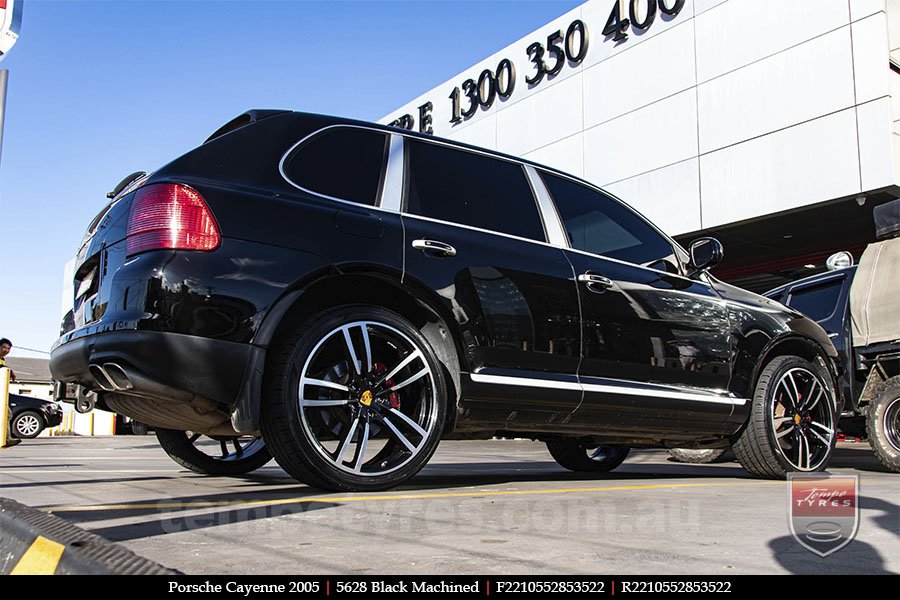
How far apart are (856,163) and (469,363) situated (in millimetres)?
11325

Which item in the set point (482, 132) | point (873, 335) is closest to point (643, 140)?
point (482, 132)

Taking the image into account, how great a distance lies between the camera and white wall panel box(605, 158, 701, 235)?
15.2 m

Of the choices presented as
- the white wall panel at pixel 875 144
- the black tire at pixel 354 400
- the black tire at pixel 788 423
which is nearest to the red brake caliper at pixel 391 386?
the black tire at pixel 354 400

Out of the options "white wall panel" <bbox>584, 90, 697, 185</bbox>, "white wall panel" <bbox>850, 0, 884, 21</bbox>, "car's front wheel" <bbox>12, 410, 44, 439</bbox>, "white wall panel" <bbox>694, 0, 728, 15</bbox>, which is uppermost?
"white wall panel" <bbox>694, 0, 728, 15</bbox>

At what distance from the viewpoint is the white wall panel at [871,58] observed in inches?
486

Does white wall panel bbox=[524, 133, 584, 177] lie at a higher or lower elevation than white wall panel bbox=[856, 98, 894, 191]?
higher

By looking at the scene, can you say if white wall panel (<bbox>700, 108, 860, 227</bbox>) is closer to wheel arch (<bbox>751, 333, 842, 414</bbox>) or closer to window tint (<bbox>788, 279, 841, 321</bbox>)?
window tint (<bbox>788, 279, 841, 321</bbox>)

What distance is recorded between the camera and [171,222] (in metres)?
3.10

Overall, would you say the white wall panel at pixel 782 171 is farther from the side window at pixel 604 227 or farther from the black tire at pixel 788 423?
the side window at pixel 604 227

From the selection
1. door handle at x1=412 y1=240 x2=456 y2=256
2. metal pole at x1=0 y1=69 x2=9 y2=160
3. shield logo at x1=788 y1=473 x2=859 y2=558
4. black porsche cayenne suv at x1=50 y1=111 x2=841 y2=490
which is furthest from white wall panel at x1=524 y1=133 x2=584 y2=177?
metal pole at x1=0 y1=69 x2=9 y2=160

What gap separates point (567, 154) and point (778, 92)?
16.8 feet

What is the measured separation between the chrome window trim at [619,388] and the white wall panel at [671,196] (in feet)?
36.6

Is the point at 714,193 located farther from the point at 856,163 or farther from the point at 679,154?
the point at 856,163
